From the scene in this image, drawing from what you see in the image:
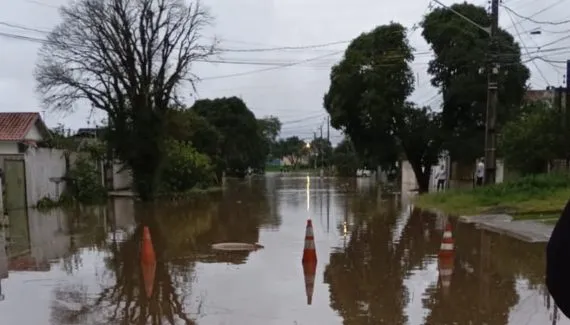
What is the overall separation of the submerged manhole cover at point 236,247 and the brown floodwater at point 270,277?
262mm

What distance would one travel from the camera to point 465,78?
29.9 meters

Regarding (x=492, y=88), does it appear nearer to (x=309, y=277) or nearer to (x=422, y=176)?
(x=309, y=277)

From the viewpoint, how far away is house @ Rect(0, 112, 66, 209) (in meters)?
22.8

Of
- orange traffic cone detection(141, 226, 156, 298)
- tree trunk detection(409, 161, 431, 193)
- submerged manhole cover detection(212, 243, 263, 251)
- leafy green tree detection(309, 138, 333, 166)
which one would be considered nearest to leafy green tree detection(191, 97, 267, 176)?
tree trunk detection(409, 161, 431, 193)

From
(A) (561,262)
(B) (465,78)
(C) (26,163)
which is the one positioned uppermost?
(B) (465,78)

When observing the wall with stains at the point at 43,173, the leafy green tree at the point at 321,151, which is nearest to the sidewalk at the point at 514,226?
the wall with stains at the point at 43,173

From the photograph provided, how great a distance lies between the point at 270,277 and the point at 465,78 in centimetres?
2281

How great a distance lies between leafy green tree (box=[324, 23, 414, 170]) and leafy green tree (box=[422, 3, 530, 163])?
1576 millimetres

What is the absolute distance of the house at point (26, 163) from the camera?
22.8 meters

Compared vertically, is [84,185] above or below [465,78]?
below

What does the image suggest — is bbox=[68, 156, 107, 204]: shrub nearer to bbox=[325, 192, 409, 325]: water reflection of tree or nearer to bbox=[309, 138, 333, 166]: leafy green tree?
bbox=[325, 192, 409, 325]: water reflection of tree

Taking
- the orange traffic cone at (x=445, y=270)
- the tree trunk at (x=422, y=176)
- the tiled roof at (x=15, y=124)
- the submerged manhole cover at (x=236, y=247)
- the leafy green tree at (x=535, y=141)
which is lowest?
the orange traffic cone at (x=445, y=270)

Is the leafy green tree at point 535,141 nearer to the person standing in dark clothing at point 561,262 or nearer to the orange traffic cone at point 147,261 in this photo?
the orange traffic cone at point 147,261

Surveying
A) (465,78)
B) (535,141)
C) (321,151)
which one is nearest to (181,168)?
(465,78)
